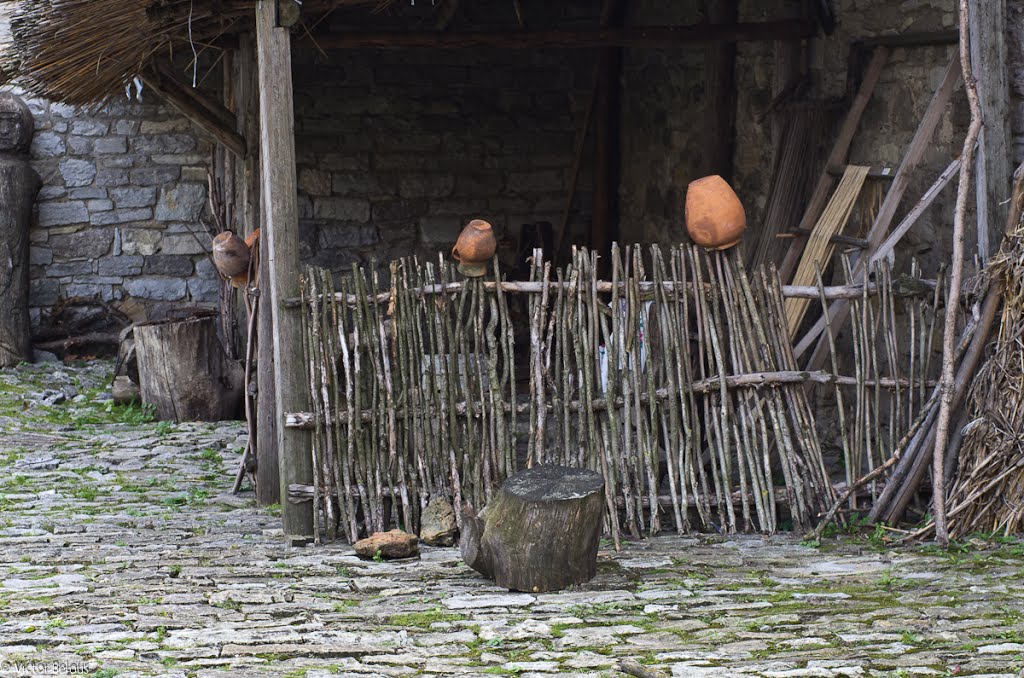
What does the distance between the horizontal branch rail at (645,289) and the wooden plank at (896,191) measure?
0.15m

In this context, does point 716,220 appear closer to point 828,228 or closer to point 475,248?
point 475,248

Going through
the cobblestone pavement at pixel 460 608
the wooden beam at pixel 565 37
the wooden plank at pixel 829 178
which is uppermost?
the wooden beam at pixel 565 37

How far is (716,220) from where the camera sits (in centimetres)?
516

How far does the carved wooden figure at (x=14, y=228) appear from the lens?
9398 millimetres

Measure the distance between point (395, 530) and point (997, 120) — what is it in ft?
9.71

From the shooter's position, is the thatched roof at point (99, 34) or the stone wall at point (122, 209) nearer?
the thatched roof at point (99, 34)

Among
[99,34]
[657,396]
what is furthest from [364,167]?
[657,396]

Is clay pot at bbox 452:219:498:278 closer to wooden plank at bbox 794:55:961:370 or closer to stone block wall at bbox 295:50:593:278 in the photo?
wooden plank at bbox 794:55:961:370

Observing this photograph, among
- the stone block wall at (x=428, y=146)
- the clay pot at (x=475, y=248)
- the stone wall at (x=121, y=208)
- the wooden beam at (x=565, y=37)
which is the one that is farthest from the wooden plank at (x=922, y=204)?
the stone wall at (x=121, y=208)

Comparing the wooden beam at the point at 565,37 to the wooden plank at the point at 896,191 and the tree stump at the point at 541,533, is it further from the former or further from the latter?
the tree stump at the point at 541,533

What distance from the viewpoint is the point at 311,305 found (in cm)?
515

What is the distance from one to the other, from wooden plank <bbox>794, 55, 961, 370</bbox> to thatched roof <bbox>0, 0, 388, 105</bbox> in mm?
2348

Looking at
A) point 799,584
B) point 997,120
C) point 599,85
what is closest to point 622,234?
point 599,85

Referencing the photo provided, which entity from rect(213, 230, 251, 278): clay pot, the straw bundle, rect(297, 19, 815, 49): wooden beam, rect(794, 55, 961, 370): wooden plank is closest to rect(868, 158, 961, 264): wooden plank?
rect(794, 55, 961, 370): wooden plank
